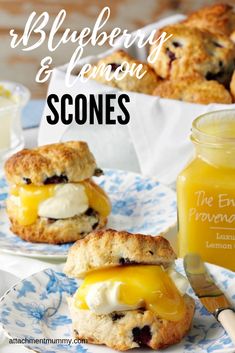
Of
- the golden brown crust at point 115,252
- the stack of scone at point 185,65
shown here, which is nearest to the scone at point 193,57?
the stack of scone at point 185,65

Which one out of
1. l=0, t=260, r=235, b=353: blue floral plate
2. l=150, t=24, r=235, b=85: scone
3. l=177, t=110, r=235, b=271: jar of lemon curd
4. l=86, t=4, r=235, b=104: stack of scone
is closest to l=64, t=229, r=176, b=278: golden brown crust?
l=0, t=260, r=235, b=353: blue floral plate

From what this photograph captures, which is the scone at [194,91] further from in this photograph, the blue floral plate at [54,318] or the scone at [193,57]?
the blue floral plate at [54,318]

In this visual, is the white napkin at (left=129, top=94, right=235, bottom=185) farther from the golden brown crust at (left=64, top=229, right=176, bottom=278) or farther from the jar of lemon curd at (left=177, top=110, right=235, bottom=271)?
the golden brown crust at (left=64, top=229, right=176, bottom=278)

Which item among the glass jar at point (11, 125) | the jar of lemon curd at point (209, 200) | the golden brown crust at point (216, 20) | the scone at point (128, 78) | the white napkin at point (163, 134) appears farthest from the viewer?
the golden brown crust at point (216, 20)

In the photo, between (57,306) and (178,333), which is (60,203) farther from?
(178,333)

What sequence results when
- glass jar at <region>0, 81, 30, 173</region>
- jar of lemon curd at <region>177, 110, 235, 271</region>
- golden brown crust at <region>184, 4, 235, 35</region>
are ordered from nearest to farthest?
1. jar of lemon curd at <region>177, 110, 235, 271</region>
2. glass jar at <region>0, 81, 30, 173</region>
3. golden brown crust at <region>184, 4, 235, 35</region>
